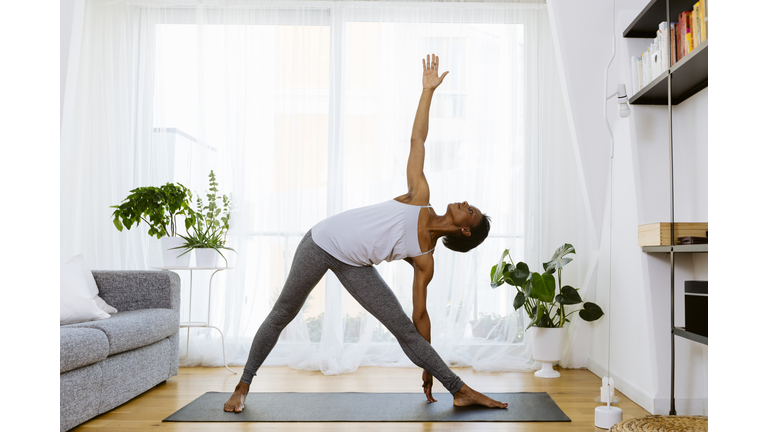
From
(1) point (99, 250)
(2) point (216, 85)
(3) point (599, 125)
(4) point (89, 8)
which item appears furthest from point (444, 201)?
(4) point (89, 8)

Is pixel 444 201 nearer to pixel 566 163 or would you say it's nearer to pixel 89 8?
pixel 566 163

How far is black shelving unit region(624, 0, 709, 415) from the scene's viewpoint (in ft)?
6.57

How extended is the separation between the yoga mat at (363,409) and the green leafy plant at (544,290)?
0.64m

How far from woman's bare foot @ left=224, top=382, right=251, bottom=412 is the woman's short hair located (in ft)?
4.05

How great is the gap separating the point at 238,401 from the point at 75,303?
96cm

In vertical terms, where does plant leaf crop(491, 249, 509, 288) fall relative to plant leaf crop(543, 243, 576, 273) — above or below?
below

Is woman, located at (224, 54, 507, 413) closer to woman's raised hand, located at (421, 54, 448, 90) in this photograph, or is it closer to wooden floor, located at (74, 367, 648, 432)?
woman's raised hand, located at (421, 54, 448, 90)

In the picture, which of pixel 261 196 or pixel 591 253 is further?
pixel 261 196

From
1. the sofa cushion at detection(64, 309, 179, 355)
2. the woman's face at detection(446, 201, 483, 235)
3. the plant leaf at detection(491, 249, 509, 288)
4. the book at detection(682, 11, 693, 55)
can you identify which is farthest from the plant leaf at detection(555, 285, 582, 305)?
the sofa cushion at detection(64, 309, 179, 355)

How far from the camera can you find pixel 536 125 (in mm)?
3656

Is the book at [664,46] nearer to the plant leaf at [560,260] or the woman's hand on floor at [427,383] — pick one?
the plant leaf at [560,260]

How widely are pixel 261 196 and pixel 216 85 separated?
90 cm

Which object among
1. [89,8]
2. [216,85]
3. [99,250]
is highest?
[89,8]

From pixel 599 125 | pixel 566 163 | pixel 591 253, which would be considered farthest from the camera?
pixel 566 163
